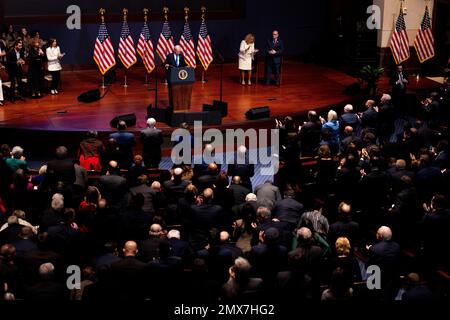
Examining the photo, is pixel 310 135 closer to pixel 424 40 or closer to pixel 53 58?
pixel 53 58

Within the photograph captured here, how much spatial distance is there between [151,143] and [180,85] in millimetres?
2494

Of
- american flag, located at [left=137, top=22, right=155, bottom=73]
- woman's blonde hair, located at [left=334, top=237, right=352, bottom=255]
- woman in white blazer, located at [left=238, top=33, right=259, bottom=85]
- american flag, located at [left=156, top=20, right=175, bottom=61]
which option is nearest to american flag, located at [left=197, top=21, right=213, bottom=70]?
american flag, located at [left=156, top=20, right=175, bottom=61]

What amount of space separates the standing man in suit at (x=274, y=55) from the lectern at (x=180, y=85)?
11.4 ft

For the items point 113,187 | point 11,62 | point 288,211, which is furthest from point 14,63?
point 288,211

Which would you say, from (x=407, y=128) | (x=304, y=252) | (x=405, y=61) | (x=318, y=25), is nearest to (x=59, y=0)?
(x=318, y=25)

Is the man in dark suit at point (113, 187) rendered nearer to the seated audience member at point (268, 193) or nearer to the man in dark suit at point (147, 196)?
the man in dark suit at point (147, 196)

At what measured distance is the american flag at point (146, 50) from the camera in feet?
57.3

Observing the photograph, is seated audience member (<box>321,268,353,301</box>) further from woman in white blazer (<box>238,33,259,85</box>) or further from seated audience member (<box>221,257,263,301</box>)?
woman in white blazer (<box>238,33,259,85</box>)

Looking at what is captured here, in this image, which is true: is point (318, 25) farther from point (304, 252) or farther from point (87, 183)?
point (304, 252)

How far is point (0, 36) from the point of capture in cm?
1719

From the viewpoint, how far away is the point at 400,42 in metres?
17.8

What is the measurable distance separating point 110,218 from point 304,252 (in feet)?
7.74

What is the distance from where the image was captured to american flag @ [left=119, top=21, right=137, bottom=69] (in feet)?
57.0

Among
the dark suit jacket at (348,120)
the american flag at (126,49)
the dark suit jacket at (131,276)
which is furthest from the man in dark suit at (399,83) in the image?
the dark suit jacket at (131,276)
